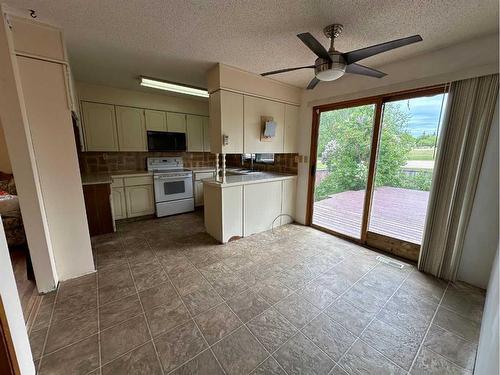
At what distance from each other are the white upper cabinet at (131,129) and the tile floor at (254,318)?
2060 millimetres

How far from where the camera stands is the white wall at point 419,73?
1.88 metres

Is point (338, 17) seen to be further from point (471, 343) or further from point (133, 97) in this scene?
point (133, 97)

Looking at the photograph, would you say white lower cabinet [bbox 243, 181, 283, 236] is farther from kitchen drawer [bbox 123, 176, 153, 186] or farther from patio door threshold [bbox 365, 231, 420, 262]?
kitchen drawer [bbox 123, 176, 153, 186]

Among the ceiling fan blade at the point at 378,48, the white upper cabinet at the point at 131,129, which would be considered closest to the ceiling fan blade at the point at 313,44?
the ceiling fan blade at the point at 378,48

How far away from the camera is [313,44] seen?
58.9 inches

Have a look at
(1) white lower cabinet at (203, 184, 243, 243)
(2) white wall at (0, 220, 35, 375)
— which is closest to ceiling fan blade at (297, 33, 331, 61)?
(1) white lower cabinet at (203, 184, 243, 243)

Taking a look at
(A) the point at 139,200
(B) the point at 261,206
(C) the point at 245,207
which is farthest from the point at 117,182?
(B) the point at 261,206

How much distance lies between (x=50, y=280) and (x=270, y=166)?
3.49 metres

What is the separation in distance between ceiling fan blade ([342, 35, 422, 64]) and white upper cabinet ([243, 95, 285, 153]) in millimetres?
1479

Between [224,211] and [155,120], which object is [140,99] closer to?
[155,120]

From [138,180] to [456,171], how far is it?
4.52m

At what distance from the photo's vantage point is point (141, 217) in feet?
13.1

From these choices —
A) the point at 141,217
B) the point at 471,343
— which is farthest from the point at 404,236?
the point at 141,217

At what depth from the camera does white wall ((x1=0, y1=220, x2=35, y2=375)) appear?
1012 mm
